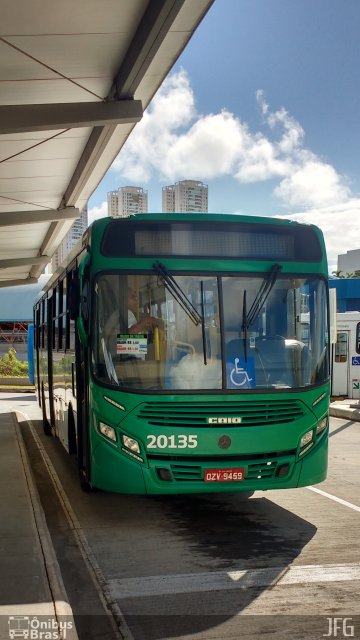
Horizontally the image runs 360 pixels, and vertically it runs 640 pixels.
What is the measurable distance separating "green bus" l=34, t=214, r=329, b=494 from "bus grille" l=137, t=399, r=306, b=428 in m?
0.01

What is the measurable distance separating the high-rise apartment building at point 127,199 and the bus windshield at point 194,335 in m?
47.8

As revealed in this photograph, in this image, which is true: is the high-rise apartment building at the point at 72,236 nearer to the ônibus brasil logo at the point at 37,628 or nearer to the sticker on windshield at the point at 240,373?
the sticker on windshield at the point at 240,373

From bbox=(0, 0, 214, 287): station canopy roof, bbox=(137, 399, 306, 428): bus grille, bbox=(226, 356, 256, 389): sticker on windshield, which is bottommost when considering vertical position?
bbox=(137, 399, 306, 428): bus grille

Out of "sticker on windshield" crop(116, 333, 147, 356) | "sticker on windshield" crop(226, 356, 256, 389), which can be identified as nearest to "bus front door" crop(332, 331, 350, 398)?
"sticker on windshield" crop(226, 356, 256, 389)

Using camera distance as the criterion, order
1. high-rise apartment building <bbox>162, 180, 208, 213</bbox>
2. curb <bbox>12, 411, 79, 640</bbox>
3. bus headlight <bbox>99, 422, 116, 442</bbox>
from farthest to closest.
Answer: high-rise apartment building <bbox>162, 180, 208, 213</bbox>, bus headlight <bbox>99, 422, 116, 442</bbox>, curb <bbox>12, 411, 79, 640</bbox>

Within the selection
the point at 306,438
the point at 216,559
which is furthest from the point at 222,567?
the point at 306,438

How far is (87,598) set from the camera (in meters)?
4.89

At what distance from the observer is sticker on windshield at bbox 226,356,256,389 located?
6496 mm

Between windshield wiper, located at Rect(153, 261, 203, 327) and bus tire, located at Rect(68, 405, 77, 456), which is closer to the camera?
windshield wiper, located at Rect(153, 261, 203, 327)

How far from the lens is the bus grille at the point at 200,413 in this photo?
6305 mm

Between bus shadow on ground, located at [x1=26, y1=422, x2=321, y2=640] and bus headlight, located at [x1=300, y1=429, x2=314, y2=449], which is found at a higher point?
bus headlight, located at [x1=300, y1=429, x2=314, y2=449]

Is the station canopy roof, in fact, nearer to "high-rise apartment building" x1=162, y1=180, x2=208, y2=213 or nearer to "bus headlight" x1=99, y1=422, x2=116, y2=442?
"bus headlight" x1=99, y1=422, x2=116, y2=442

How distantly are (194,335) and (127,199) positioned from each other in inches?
1979

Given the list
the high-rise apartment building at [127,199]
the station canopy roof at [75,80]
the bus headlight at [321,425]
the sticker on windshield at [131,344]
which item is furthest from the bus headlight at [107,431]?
the high-rise apartment building at [127,199]
